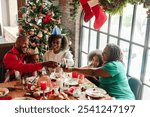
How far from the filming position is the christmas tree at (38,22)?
3672 millimetres

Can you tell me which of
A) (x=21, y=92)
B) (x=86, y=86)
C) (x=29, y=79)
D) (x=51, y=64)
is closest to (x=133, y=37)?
(x=86, y=86)

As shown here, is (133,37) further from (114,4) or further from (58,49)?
(114,4)

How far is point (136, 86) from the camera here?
2.25 metres

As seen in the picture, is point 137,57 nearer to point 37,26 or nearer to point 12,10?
point 37,26

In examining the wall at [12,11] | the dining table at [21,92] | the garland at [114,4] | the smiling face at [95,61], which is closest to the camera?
the garland at [114,4]

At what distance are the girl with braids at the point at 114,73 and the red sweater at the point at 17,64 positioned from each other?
44cm

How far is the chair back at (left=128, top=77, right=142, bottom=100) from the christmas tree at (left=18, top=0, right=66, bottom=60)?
1771 mm

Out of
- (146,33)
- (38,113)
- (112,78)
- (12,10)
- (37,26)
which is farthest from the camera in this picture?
(12,10)

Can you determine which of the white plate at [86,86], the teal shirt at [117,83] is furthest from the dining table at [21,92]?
the teal shirt at [117,83]

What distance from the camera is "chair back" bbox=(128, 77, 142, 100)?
222cm

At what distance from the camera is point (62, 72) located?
7.84 ft

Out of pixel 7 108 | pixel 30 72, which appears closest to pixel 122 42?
pixel 30 72

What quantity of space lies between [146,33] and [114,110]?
1573 mm

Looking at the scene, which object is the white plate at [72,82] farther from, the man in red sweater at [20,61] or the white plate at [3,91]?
the white plate at [3,91]
